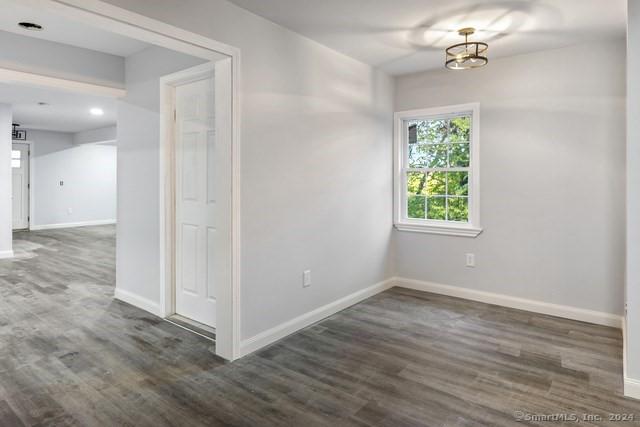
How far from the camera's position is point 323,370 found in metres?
2.67

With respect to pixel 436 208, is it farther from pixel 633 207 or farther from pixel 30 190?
pixel 30 190

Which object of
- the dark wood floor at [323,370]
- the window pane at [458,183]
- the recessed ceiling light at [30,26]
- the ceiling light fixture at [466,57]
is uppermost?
the recessed ceiling light at [30,26]

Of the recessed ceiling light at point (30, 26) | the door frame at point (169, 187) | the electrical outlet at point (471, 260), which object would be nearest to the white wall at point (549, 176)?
the electrical outlet at point (471, 260)

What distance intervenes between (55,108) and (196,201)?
519 centimetres

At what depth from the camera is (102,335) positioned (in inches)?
128

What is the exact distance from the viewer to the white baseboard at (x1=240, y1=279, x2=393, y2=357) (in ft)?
9.79

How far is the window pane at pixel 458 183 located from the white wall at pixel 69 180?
9.92 m

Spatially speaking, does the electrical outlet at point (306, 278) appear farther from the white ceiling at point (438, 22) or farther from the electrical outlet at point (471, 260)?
the white ceiling at point (438, 22)

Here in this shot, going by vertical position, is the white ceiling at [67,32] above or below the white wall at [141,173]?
above

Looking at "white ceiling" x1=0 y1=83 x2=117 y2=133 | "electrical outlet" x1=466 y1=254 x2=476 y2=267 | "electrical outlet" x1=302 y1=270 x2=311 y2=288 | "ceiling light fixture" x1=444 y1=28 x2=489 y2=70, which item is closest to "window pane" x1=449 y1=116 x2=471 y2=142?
"ceiling light fixture" x1=444 y1=28 x2=489 y2=70

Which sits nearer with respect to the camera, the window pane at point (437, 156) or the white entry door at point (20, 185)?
the window pane at point (437, 156)

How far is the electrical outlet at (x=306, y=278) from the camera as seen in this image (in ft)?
11.4

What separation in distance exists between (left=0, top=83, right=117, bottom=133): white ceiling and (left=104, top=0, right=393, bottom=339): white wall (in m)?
2.75

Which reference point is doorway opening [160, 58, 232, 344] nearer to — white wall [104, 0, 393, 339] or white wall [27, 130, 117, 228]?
white wall [104, 0, 393, 339]
